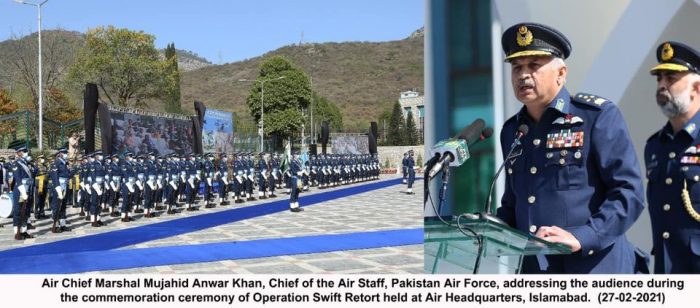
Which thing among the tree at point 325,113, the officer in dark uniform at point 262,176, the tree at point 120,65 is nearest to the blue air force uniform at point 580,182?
the officer in dark uniform at point 262,176

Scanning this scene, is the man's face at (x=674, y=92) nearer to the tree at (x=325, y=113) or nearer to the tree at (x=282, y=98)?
the tree at (x=282, y=98)

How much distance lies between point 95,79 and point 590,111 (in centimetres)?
4103

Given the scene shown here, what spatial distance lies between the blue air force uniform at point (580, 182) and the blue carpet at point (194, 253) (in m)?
5.43

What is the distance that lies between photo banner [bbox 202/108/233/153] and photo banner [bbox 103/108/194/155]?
96cm

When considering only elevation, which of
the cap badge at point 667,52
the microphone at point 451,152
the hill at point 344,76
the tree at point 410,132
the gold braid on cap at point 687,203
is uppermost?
the hill at point 344,76

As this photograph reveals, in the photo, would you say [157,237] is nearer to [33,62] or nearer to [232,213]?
[232,213]

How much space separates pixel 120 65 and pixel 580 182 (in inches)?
1599

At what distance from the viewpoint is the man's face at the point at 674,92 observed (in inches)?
109

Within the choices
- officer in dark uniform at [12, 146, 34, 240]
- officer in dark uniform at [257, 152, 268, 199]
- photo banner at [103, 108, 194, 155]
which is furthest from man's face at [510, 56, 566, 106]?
officer in dark uniform at [257, 152, 268, 199]

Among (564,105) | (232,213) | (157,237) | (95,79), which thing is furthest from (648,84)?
(95,79)

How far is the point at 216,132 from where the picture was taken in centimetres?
2138

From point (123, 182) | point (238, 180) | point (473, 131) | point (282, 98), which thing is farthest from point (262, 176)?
point (282, 98)

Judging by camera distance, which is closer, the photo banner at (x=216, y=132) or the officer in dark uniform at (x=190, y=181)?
the officer in dark uniform at (x=190, y=181)

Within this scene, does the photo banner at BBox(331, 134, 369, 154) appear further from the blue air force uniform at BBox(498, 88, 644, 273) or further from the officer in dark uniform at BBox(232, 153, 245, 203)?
the blue air force uniform at BBox(498, 88, 644, 273)
